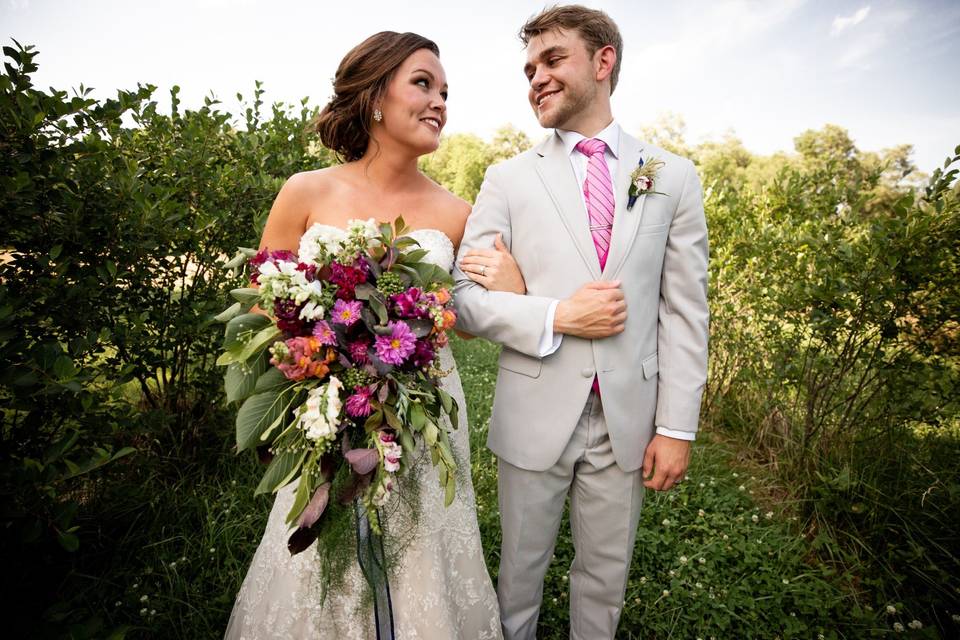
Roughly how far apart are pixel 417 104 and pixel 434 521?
72.7 inches

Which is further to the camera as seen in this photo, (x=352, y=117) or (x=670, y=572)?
(x=670, y=572)

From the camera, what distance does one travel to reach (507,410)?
6.83ft

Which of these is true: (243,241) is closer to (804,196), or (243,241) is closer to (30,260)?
(30,260)

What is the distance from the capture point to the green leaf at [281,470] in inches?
55.5

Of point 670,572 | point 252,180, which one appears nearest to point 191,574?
point 252,180

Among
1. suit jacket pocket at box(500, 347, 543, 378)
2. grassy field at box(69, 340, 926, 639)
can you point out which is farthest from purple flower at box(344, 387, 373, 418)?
grassy field at box(69, 340, 926, 639)

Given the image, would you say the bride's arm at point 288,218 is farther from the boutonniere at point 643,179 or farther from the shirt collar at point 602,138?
the boutonniere at point 643,179

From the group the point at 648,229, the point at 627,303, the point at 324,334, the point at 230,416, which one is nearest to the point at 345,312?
the point at 324,334

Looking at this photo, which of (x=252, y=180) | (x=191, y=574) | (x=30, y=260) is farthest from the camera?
(x=252, y=180)

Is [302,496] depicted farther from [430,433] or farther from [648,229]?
[648,229]

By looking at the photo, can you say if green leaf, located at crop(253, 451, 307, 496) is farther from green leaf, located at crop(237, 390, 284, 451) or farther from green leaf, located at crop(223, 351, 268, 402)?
green leaf, located at crop(223, 351, 268, 402)

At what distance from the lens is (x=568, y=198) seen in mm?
1966

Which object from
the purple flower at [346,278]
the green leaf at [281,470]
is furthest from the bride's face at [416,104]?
the green leaf at [281,470]

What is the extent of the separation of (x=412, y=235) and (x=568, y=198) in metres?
0.73
